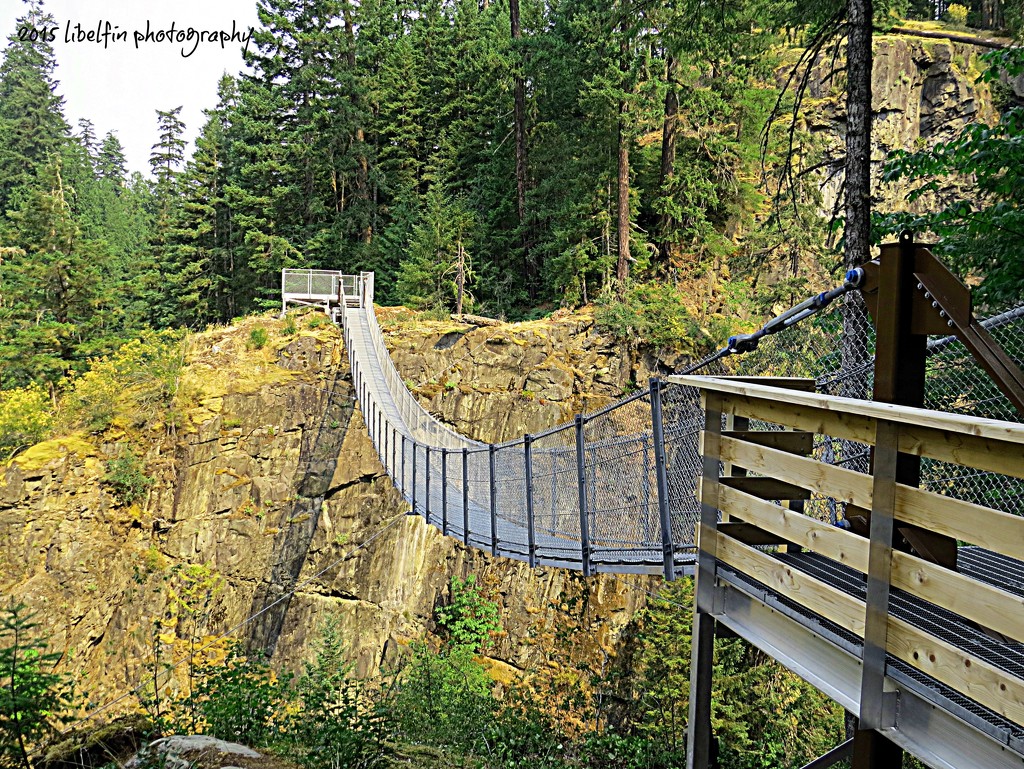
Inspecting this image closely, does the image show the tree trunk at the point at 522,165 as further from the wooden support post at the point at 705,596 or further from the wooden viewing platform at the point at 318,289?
the wooden support post at the point at 705,596

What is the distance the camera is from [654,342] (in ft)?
40.8

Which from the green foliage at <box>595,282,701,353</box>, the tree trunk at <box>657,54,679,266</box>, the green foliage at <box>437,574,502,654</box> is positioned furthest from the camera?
the tree trunk at <box>657,54,679,266</box>

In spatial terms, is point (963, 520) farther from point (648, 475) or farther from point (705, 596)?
point (648, 475)

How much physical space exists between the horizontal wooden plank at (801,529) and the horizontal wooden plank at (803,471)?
0.08 m

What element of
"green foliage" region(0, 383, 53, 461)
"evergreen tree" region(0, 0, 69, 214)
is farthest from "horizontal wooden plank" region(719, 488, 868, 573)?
"evergreen tree" region(0, 0, 69, 214)

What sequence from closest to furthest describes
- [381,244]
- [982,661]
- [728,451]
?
1. [982,661]
2. [728,451]
3. [381,244]

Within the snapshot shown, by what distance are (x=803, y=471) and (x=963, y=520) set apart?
19.9 inches

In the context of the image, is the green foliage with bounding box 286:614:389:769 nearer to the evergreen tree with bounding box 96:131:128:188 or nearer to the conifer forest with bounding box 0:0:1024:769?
the conifer forest with bounding box 0:0:1024:769

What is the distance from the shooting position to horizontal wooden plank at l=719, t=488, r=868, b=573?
1.59 m

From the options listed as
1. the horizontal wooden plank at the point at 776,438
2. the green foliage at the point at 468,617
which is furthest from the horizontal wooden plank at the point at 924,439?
the green foliage at the point at 468,617

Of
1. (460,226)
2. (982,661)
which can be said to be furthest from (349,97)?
(982,661)

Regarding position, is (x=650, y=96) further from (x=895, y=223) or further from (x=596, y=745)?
(x=596, y=745)

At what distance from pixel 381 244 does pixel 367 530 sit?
885 centimetres

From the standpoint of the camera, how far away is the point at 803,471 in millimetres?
1809
